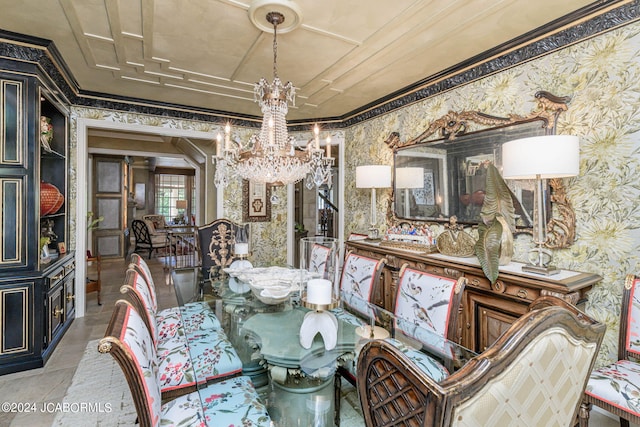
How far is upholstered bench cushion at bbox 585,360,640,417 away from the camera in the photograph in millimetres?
1362

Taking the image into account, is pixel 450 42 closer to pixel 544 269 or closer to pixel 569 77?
pixel 569 77

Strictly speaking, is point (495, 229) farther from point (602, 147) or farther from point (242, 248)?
point (242, 248)

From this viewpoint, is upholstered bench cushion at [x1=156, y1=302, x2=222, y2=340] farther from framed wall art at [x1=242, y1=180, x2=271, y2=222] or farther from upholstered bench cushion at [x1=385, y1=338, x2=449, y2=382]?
framed wall art at [x1=242, y1=180, x2=271, y2=222]

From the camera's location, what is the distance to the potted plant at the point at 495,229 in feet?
6.45

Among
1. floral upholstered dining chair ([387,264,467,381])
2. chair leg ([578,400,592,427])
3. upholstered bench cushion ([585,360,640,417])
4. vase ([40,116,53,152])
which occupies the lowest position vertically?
chair leg ([578,400,592,427])

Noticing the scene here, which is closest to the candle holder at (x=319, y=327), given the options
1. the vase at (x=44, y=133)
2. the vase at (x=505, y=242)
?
the vase at (x=505, y=242)

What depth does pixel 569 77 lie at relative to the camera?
207 centimetres

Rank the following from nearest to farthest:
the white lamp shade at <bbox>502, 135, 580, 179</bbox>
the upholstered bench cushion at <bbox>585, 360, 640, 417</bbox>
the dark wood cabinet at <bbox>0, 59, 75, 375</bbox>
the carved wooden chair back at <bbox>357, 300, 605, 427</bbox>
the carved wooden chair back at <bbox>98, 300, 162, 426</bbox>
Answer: the carved wooden chair back at <bbox>357, 300, 605, 427</bbox>, the carved wooden chair back at <bbox>98, 300, 162, 426</bbox>, the upholstered bench cushion at <bbox>585, 360, 640, 417</bbox>, the white lamp shade at <bbox>502, 135, 580, 179</bbox>, the dark wood cabinet at <bbox>0, 59, 75, 375</bbox>

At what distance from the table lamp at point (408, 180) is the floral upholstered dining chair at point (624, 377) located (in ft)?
5.92

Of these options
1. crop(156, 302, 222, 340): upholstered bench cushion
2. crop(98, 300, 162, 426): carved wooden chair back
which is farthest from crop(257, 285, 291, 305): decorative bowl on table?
crop(98, 300, 162, 426): carved wooden chair back

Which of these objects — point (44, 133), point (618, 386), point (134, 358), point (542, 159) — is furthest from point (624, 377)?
point (44, 133)

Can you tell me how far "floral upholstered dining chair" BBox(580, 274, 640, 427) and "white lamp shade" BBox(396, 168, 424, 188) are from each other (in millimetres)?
1794

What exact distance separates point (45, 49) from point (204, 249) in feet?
7.35

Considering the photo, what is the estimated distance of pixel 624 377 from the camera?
1498 millimetres
